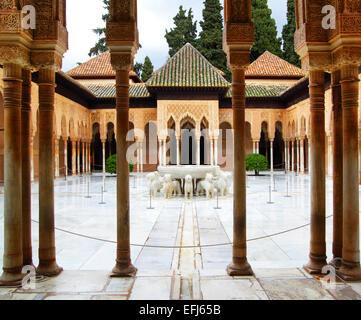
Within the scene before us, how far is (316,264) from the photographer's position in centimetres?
352

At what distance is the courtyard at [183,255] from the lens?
300 centimetres

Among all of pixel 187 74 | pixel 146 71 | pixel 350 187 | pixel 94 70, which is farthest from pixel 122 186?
pixel 146 71

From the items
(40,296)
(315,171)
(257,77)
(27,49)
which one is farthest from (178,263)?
(257,77)

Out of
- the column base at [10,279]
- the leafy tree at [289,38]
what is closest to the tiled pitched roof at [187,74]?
the leafy tree at [289,38]

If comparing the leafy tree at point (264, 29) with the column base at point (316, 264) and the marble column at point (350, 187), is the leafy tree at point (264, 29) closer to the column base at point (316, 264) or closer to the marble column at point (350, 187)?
the marble column at point (350, 187)

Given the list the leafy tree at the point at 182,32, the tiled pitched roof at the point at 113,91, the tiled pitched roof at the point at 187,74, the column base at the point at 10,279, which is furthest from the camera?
the leafy tree at the point at 182,32

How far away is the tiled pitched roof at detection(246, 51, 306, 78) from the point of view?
29.2 m

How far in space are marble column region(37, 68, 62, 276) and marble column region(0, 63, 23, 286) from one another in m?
0.24

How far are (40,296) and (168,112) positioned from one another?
20.9 m

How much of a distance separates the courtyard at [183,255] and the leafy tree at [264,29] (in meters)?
31.0

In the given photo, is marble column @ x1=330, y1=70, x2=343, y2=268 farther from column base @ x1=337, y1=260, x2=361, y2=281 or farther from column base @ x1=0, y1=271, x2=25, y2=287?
column base @ x1=0, y1=271, x2=25, y2=287

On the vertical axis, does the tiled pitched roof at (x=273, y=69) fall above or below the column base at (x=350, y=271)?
above

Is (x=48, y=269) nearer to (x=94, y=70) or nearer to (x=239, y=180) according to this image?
(x=239, y=180)

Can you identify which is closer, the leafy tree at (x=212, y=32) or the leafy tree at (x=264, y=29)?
the leafy tree at (x=264, y=29)
